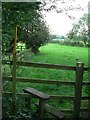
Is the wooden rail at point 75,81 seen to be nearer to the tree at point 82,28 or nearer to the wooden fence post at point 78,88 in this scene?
the wooden fence post at point 78,88

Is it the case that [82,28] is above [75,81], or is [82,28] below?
above

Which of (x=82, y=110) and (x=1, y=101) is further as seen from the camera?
(x=82, y=110)

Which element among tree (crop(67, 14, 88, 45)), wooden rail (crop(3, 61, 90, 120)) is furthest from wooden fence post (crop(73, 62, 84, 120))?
tree (crop(67, 14, 88, 45))

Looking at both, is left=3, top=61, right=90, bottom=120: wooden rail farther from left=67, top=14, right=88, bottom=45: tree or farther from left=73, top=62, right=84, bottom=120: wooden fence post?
left=67, top=14, right=88, bottom=45: tree

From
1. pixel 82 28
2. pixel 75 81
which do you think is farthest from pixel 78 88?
pixel 82 28

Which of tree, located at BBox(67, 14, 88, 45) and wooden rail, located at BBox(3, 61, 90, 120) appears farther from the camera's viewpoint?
tree, located at BBox(67, 14, 88, 45)

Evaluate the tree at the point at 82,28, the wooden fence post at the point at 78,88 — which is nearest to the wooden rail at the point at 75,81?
the wooden fence post at the point at 78,88

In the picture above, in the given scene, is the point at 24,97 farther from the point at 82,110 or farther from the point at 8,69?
the point at 8,69

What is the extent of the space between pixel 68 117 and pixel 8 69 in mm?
1978

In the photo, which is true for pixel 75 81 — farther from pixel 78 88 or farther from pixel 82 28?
pixel 82 28

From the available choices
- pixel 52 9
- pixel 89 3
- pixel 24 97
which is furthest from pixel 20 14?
pixel 24 97

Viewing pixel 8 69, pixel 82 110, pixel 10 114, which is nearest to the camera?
pixel 10 114

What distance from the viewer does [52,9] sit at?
3.56 metres

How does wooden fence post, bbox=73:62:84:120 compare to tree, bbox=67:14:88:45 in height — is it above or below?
below
